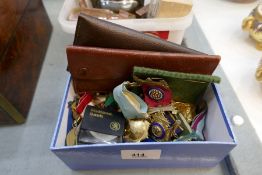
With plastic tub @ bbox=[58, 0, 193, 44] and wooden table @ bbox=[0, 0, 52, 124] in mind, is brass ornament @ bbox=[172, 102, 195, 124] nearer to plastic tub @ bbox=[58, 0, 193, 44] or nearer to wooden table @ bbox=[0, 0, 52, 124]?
plastic tub @ bbox=[58, 0, 193, 44]

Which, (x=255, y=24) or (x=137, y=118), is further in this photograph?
(x=255, y=24)

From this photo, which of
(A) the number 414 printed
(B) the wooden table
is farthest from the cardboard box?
(B) the wooden table

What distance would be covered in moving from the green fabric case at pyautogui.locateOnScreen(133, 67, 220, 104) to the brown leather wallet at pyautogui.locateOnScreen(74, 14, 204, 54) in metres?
0.04

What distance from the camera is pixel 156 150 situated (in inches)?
12.1

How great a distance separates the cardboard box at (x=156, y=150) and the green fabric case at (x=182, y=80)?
0.02 metres

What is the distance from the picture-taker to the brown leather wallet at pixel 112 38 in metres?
0.33

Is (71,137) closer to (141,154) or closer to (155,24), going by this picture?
(141,154)

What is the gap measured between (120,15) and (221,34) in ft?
0.88

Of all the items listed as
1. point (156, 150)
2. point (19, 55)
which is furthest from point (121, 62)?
point (19, 55)

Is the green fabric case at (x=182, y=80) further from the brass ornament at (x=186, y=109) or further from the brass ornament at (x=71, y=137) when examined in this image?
the brass ornament at (x=71, y=137)

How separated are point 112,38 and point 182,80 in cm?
12

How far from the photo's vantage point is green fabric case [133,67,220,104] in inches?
13.1

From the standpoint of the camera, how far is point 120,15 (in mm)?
486

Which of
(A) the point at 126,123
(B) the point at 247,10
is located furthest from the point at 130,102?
(B) the point at 247,10
